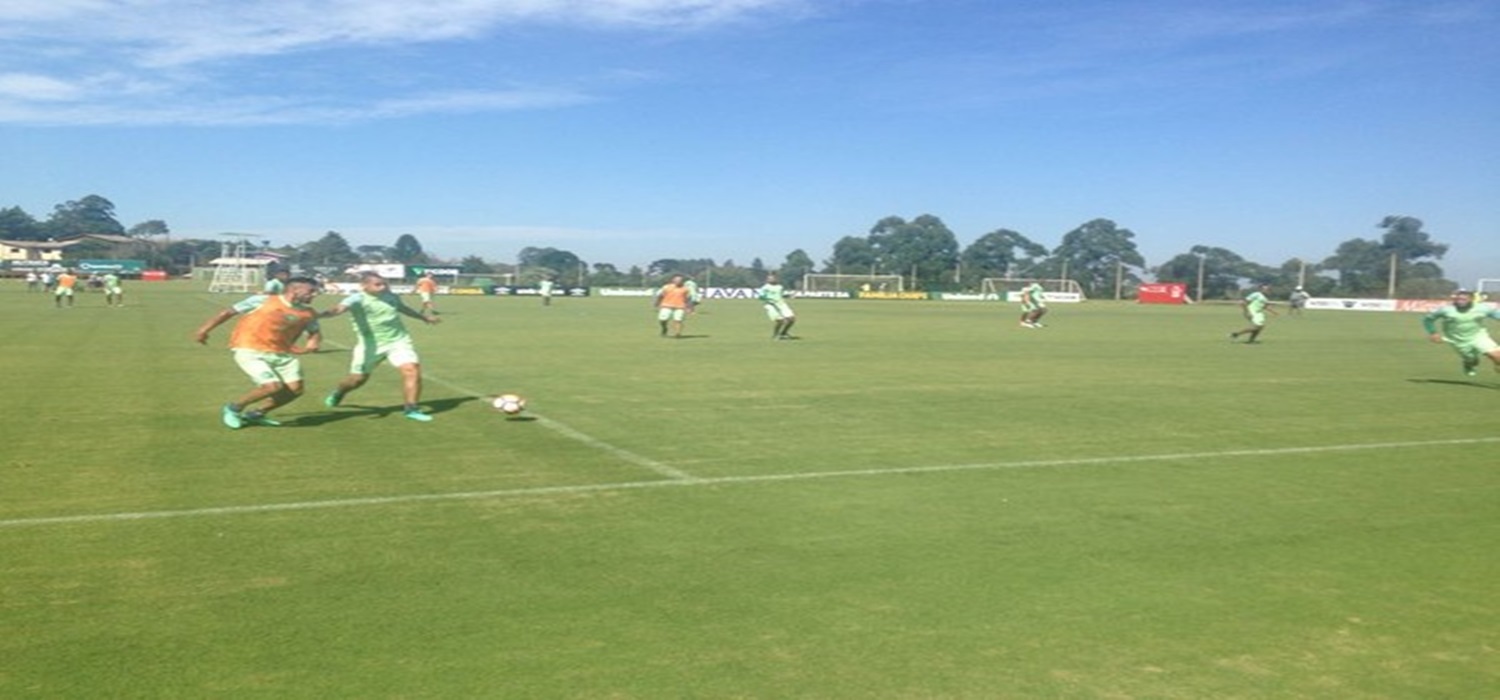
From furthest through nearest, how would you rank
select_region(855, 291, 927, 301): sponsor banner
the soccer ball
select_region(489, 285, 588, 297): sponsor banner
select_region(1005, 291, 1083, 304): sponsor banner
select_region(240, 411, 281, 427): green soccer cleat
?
1. select_region(855, 291, 927, 301): sponsor banner
2. select_region(1005, 291, 1083, 304): sponsor banner
3. select_region(489, 285, 588, 297): sponsor banner
4. the soccer ball
5. select_region(240, 411, 281, 427): green soccer cleat

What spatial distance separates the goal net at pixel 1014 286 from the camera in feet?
310

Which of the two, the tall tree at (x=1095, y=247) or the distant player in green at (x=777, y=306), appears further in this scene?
the tall tree at (x=1095, y=247)

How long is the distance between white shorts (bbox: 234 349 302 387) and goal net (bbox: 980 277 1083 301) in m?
Result: 84.9

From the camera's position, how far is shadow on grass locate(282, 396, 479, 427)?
11570 mm

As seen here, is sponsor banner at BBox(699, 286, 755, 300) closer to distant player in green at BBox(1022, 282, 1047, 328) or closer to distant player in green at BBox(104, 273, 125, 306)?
distant player in green at BBox(104, 273, 125, 306)

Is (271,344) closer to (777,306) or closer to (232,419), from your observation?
(232,419)

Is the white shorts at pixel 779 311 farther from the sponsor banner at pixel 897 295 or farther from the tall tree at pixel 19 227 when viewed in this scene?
the tall tree at pixel 19 227

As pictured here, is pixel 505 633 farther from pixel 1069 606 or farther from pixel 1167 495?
pixel 1167 495

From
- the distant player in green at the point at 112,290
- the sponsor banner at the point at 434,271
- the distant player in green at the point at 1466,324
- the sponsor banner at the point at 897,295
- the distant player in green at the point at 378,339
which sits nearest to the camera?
the distant player in green at the point at 378,339

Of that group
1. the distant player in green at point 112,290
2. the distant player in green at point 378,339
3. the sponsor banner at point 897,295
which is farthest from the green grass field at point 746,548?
the sponsor banner at point 897,295

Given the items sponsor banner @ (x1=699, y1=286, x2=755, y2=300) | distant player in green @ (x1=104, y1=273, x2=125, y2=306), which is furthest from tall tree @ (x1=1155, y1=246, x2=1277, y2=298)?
distant player in green @ (x1=104, y1=273, x2=125, y2=306)

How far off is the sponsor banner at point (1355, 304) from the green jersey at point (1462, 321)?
64.0 meters

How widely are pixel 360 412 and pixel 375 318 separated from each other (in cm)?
109

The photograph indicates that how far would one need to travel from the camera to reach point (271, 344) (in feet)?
35.8
